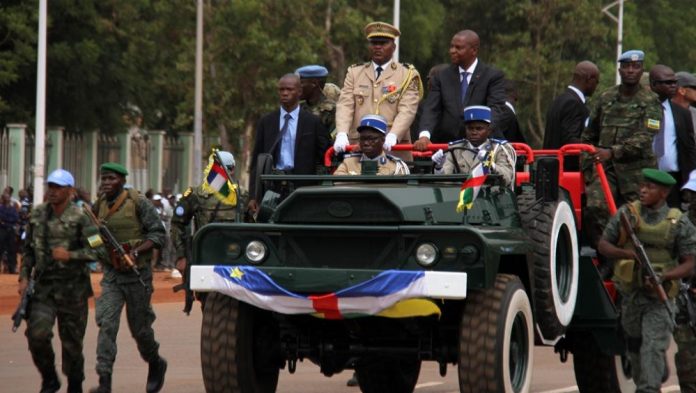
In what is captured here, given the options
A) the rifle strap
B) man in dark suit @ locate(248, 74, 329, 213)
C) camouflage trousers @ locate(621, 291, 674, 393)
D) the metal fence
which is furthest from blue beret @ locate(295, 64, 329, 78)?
the metal fence

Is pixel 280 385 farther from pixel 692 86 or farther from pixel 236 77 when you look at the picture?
pixel 236 77

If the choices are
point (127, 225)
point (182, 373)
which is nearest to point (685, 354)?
point (127, 225)

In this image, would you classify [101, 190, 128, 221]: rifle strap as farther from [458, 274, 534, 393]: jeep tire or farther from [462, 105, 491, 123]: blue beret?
[458, 274, 534, 393]: jeep tire

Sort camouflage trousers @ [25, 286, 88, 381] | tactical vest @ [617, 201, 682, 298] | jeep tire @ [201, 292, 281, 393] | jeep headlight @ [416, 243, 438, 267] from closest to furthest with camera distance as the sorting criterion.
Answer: jeep headlight @ [416, 243, 438, 267], jeep tire @ [201, 292, 281, 393], tactical vest @ [617, 201, 682, 298], camouflage trousers @ [25, 286, 88, 381]

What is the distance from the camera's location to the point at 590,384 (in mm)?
12039

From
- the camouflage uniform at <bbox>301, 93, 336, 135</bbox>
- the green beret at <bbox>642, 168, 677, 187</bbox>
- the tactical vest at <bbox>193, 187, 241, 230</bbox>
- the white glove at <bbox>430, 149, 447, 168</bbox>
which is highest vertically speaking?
the camouflage uniform at <bbox>301, 93, 336, 135</bbox>

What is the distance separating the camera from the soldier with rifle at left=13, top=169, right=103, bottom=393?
12336 mm

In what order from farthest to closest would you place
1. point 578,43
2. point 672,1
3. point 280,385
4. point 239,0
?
point 672,1 < point 578,43 < point 239,0 < point 280,385

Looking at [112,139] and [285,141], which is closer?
[285,141]

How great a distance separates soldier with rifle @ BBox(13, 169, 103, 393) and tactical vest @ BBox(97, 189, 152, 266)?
526mm

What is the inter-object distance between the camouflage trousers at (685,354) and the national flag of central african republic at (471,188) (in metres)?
2.34

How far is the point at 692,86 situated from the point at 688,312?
3597 millimetres

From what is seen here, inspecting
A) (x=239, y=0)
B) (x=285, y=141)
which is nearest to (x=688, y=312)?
(x=285, y=141)

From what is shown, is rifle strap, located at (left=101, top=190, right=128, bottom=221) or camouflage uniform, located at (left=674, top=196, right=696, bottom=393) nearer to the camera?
camouflage uniform, located at (left=674, top=196, right=696, bottom=393)
